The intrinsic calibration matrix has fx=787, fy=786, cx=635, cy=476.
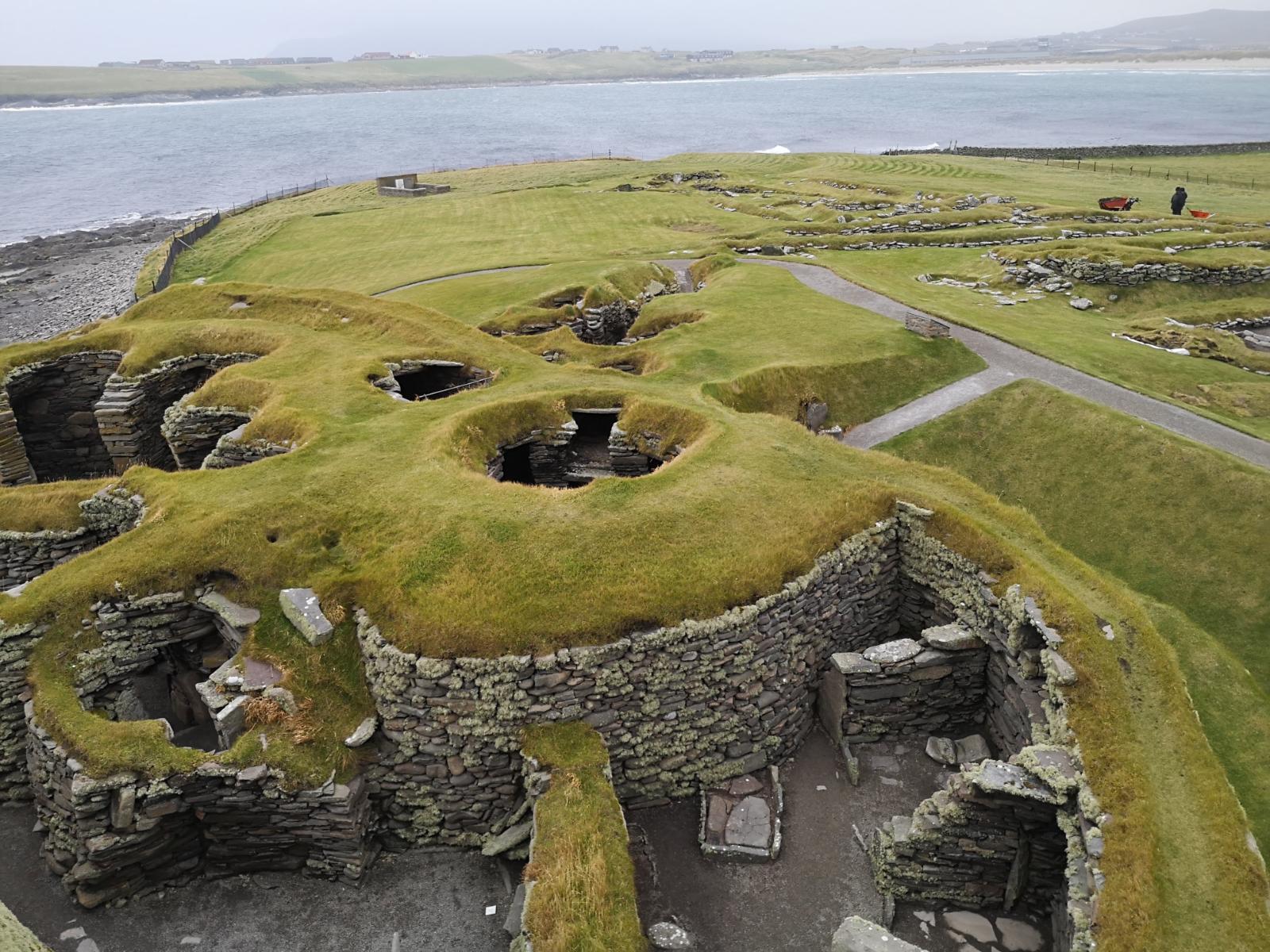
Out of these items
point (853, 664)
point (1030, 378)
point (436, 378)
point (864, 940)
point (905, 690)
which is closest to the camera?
point (864, 940)

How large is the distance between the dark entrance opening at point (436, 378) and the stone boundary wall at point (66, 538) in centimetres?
971

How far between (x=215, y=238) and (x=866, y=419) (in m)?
69.9

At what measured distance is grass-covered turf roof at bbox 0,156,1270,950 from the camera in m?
12.6

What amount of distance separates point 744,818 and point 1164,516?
14.6 metres

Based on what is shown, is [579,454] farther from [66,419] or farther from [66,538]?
[66,419]

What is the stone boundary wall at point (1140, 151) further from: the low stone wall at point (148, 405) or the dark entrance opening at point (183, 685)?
the dark entrance opening at point (183, 685)

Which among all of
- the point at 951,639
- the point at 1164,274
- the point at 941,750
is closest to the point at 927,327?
the point at 1164,274

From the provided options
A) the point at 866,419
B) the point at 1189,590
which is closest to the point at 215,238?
the point at 866,419

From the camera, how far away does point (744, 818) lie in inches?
585

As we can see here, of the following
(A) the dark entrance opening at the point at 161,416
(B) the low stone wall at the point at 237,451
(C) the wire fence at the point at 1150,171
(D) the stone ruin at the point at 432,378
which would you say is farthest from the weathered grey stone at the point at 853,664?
(C) the wire fence at the point at 1150,171

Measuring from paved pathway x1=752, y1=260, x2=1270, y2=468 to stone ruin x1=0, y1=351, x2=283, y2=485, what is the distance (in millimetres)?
21450

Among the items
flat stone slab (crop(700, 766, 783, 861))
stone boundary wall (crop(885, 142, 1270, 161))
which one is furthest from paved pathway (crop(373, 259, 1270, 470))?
A: stone boundary wall (crop(885, 142, 1270, 161))

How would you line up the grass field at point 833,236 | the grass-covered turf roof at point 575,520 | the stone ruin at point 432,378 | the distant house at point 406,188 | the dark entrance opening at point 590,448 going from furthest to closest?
1. the distant house at point 406,188
2. the grass field at point 833,236
3. the stone ruin at point 432,378
4. the dark entrance opening at point 590,448
5. the grass-covered turf roof at point 575,520

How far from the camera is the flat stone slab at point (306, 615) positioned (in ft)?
49.8
